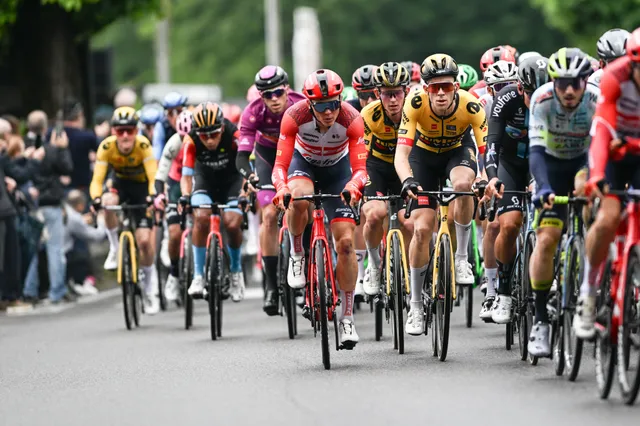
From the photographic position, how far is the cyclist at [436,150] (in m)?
12.3

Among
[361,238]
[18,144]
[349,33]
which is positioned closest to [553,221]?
[361,238]

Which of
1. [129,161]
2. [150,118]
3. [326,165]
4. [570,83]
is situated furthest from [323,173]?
[150,118]

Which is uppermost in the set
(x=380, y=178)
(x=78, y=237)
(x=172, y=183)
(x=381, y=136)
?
(x=381, y=136)

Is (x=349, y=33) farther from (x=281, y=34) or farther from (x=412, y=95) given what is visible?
(x=412, y=95)

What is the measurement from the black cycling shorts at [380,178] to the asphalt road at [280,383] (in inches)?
50.8

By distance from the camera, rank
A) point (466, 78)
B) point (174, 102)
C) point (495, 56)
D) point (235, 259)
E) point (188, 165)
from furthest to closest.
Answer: point (174, 102) → point (466, 78) → point (235, 259) → point (495, 56) → point (188, 165)

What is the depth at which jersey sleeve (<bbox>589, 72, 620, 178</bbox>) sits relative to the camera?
9.51m

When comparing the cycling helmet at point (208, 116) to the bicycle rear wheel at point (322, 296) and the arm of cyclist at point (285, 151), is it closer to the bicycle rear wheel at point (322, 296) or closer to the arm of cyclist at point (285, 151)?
the arm of cyclist at point (285, 151)

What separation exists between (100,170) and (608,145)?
8.24 metres

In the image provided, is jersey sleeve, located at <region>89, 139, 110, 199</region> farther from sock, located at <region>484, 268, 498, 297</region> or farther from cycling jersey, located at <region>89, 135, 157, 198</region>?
sock, located at <region>484, 268, 498, 297</region>

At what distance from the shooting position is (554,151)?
35.7 ft

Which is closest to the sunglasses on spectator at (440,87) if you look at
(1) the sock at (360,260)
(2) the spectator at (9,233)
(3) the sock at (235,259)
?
(1) the sock at (360,260)

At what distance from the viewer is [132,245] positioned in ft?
53.9

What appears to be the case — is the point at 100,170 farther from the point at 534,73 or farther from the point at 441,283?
the point at 534,73
